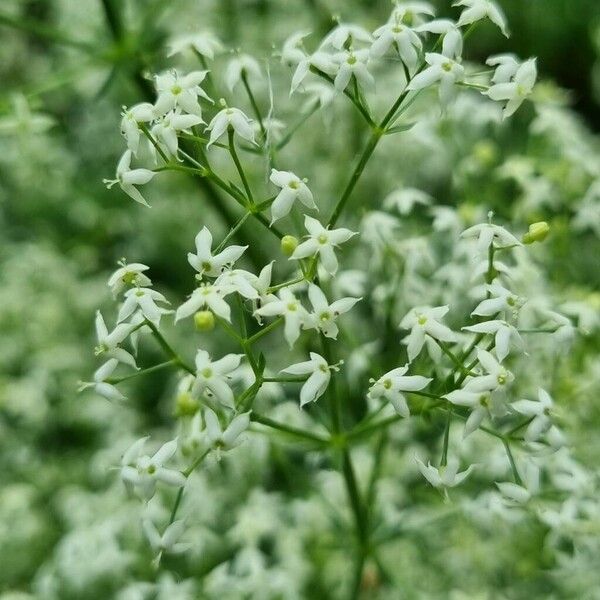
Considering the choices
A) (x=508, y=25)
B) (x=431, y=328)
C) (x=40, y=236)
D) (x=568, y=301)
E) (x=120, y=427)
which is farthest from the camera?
(x=508, y=25)

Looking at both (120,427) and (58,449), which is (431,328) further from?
(58,449)

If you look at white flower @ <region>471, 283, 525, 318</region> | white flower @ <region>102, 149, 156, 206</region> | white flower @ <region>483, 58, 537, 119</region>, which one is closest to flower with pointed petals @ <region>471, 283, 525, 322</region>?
white flower @ <region>471, 283, 525, 318</region>

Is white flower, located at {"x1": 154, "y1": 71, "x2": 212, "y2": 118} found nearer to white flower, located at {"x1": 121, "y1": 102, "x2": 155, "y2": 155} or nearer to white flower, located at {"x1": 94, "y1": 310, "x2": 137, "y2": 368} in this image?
white flower, located at {"x1": 121, "y1": 102, "x2": 155, "y2": 155}

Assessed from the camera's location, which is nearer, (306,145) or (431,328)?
(431,328)

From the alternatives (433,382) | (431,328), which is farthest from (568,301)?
(431,328)

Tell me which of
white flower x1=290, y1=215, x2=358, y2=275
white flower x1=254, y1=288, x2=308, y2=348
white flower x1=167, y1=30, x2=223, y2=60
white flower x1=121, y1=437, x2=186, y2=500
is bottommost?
white flower x1=121, y1=437, x2=186, y2=500

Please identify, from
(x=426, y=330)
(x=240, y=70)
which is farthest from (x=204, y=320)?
(x=240, y=70)
